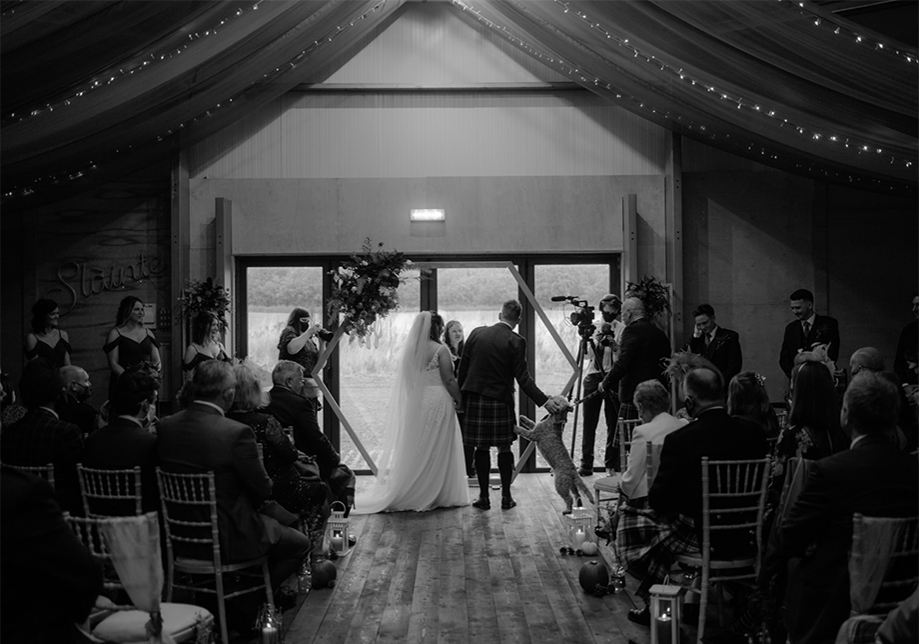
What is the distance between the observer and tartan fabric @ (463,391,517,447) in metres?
7.29

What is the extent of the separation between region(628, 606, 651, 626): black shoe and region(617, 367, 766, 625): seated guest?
0.34 m

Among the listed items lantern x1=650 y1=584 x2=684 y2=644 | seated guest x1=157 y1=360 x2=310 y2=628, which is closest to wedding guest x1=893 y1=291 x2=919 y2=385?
lantern x1=650 y1=584 x2=684 y2=644

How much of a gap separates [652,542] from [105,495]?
235cm

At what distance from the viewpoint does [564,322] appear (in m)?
9.04

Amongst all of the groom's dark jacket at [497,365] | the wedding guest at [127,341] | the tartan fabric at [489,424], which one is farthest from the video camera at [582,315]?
the wedding guest at [127,341]

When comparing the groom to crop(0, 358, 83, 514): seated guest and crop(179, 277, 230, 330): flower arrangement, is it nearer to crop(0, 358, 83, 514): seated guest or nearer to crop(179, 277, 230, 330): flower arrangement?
crop(179, 277, 230, 330): flower arrangement

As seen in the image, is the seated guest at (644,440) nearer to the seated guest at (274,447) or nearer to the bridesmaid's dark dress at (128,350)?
the seated guest at (274,447)

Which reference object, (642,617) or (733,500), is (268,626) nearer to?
(642,617)

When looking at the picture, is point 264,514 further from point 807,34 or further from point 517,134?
point 517,134

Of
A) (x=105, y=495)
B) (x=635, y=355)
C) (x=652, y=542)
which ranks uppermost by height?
(x=635, y=355)

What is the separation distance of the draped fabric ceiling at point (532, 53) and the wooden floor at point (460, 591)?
2.88 meters

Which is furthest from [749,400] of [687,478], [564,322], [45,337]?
[45,337]

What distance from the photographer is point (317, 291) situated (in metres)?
9.30

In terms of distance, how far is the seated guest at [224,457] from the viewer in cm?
397
